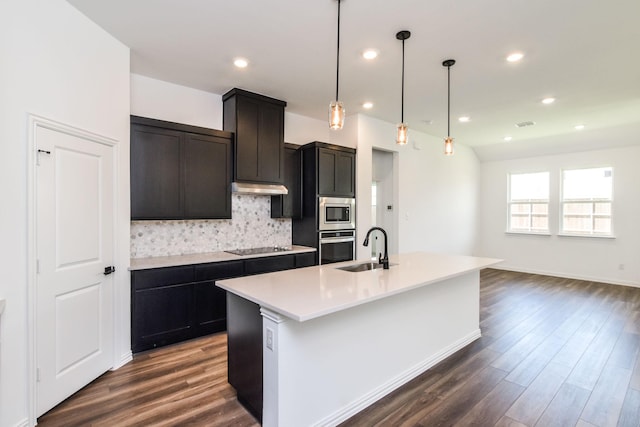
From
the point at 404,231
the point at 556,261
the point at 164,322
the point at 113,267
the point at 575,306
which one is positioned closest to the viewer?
the point at 113,267

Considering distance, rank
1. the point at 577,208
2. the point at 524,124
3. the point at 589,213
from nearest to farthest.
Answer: the point at 524,124, the point at 589,213, the point at 577,208

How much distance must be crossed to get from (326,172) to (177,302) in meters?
2.52

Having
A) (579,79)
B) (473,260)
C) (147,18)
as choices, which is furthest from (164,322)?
(579,79)

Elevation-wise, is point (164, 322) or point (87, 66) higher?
point (87, 66)

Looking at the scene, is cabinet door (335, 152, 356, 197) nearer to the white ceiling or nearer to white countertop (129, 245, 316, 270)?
the white ceiling

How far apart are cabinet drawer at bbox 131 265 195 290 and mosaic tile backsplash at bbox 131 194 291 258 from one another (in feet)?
1.93

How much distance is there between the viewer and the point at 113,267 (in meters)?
2.80

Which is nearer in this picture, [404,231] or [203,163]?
[203,163]

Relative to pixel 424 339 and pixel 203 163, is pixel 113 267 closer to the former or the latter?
pixel 203 163

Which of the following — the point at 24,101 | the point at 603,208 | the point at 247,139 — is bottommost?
the point at 603,208

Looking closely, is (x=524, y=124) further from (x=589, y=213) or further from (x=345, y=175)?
(x=345, y=175)

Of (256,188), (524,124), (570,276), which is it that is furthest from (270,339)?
(570,276)

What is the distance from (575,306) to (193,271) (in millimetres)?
5360

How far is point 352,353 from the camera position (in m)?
2.21
